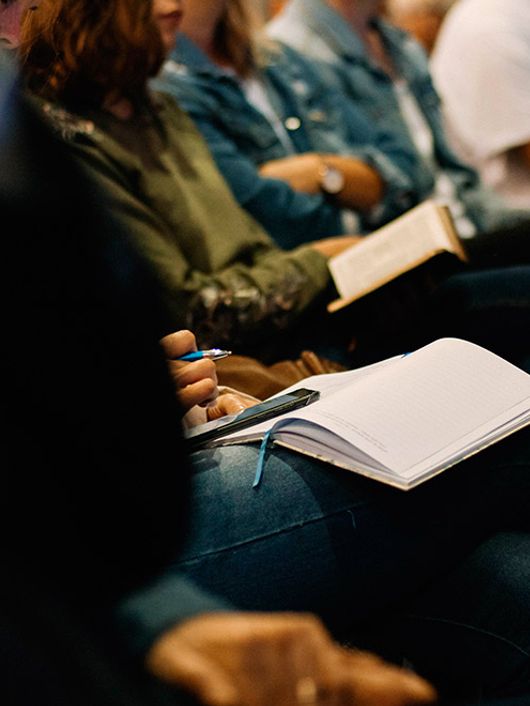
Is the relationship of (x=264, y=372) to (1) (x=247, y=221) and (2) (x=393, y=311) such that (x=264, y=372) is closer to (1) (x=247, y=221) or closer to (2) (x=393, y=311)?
(2) (x=393, y=311)

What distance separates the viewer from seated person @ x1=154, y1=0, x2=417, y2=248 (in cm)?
202

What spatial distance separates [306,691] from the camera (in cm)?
56

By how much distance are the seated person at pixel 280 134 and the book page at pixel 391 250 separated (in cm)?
38

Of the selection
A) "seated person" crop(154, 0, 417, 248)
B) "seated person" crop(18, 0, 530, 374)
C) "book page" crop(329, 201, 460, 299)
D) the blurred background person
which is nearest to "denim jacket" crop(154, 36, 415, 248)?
"seated person" crop(154, 0, 417, 248)

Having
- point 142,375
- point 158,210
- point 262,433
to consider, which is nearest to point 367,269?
point 158,210

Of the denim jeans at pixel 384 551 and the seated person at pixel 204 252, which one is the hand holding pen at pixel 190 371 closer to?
the denim jeans at pixel 384 551

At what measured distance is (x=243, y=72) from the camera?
2314 millimetres

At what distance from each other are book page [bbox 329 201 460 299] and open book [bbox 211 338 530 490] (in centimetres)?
56

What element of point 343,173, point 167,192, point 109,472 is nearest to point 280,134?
point 343,173

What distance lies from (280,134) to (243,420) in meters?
1.41

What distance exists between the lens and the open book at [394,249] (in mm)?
1602

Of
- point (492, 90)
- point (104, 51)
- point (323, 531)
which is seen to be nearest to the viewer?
point (323, 531)

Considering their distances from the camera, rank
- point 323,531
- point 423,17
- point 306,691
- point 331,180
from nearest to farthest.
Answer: point 306,691 < point 323,531 < point 331,180 < point 423,17

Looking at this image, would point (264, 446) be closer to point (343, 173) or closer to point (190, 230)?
point (190, 230)
